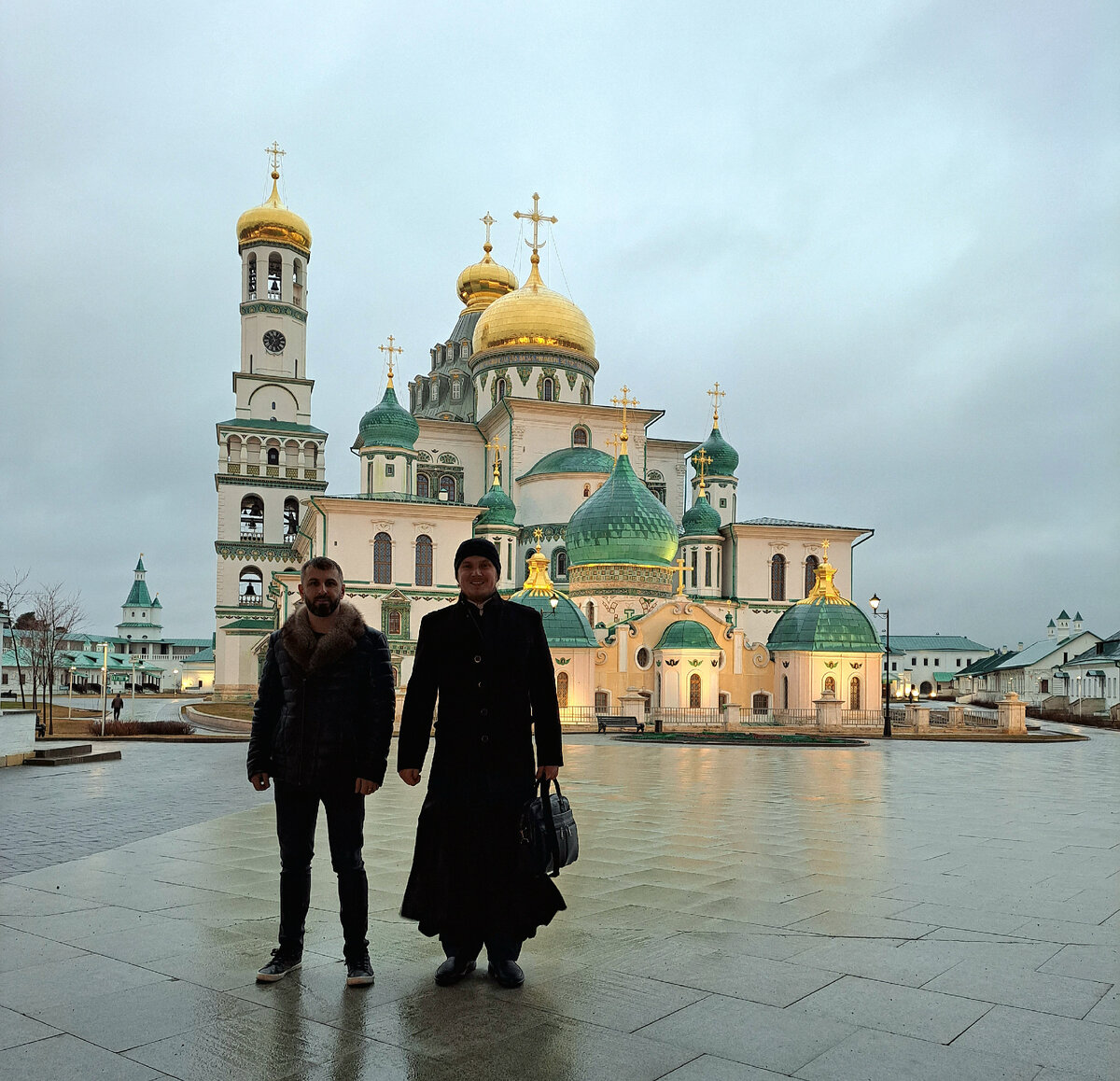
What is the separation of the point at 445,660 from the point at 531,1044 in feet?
5.87

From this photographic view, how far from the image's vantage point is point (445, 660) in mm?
5035

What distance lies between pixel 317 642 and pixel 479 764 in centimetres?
101

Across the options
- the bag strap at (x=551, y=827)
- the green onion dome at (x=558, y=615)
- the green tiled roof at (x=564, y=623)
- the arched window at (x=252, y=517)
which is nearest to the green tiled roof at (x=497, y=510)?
the green onion dome at (x=558, y=615)

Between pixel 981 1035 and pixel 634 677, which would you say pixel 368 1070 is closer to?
pixel 981 1035

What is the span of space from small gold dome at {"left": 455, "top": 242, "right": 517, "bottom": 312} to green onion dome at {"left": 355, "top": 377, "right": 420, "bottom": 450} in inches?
883

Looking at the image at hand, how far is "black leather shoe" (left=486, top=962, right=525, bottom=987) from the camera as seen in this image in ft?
15.4

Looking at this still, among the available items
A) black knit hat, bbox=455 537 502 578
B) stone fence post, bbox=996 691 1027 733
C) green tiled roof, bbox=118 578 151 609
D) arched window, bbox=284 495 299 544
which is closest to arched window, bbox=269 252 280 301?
arched window, bbox=284 495 299 544

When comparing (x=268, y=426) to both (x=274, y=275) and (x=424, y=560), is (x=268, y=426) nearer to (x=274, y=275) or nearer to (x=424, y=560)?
(x=274, y=275)

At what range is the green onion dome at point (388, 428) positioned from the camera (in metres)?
43.4

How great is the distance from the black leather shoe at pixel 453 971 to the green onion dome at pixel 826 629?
106ft

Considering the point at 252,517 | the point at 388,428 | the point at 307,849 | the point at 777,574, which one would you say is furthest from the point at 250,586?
the point at 307,849

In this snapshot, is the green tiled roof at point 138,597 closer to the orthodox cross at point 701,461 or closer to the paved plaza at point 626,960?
the orthodox cross at point 701,461

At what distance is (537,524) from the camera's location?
153ft

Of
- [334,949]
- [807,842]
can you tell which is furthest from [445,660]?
[807,842]
